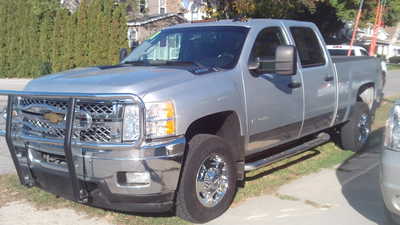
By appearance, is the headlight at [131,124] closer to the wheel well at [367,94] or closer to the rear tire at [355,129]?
the rear tire at [355,129]

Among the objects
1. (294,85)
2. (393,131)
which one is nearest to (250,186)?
(294,85)

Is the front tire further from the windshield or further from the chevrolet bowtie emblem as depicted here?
the chevrolet bowtie emblem

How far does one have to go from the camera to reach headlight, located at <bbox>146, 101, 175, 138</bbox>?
4.00 meters

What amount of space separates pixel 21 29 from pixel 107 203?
22534 mm

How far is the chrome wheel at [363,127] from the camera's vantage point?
770 centimetres

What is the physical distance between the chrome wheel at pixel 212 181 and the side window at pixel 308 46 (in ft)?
6.99

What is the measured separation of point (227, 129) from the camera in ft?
16.4

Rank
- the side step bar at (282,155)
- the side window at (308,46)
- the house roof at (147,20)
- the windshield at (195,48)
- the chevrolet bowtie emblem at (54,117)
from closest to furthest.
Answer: the chevrolet bowtie emblem at (54,117)
the side step bar at (282,155)
the windshield at (195,48)
the side window at (308,46)
the house roof at (147,20)

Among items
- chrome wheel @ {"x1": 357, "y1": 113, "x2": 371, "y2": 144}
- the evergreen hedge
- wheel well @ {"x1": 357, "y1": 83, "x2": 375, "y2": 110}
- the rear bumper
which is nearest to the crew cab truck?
the rear bumper

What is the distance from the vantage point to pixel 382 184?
12.8 ft

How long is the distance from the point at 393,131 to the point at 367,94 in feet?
14.1

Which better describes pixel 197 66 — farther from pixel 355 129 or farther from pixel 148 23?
pixel 148 23

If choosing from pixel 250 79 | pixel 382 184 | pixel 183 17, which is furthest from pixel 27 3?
pixel 382 184

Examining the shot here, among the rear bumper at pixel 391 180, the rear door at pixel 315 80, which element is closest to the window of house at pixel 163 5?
the rear door at pixel 315 80
